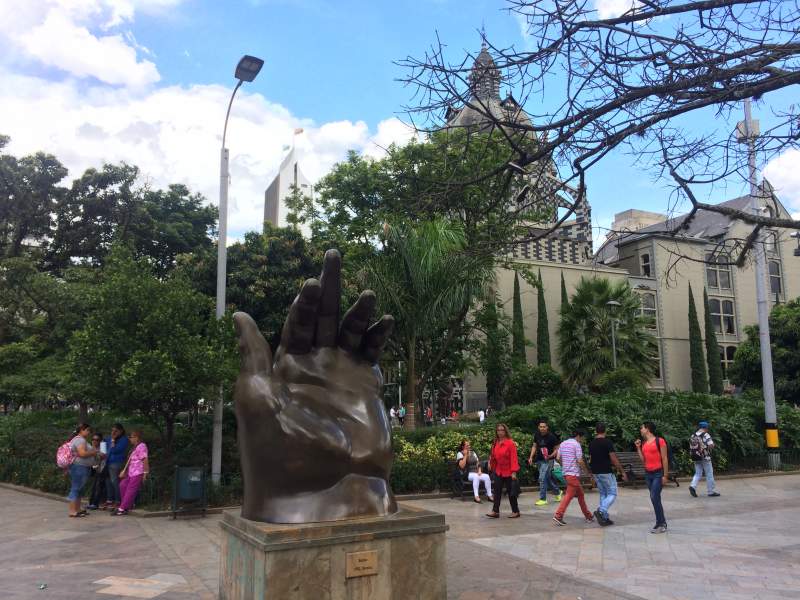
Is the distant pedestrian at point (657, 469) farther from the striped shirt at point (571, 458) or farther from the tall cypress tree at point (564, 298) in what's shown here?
the tall cypress tree at point (564, 298)

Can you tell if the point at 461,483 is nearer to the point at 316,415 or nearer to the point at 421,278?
the point at 421,278

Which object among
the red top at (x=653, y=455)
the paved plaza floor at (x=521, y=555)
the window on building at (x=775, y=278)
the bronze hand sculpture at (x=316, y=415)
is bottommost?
the paved plaza floor at (x=521, y=555)

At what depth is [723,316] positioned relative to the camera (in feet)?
127

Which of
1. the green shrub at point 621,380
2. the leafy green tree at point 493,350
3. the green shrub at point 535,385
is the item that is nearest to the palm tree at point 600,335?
the leafy green tree at point 493,350

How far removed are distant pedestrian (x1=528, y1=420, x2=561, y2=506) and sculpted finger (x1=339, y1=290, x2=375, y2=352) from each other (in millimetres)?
7659

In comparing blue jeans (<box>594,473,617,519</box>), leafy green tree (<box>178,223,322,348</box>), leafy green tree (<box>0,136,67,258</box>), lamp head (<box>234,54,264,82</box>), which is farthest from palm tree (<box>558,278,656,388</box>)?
leafy green tree (<box>0,136,67,258</box>)

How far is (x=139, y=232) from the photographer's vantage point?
24.6m

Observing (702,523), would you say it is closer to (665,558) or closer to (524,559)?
(665,558)

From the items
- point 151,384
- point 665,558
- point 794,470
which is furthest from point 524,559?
point 794,470

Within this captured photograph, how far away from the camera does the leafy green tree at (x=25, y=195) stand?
22.6 metres

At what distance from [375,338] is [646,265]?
35.7 metres

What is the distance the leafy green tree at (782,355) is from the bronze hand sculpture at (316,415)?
25005mm

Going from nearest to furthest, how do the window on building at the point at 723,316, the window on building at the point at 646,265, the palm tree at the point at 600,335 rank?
the palm tree at the point at 600,335 < the window on building at the point at 646,265 < the window on building at the point at 723,316

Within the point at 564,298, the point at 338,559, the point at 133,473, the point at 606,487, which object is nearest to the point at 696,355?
the point at 564,298
